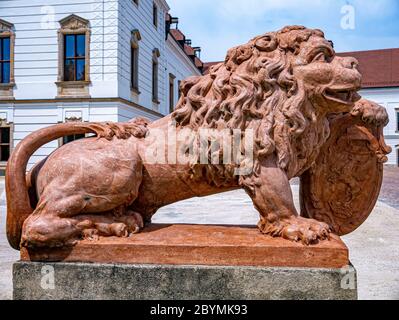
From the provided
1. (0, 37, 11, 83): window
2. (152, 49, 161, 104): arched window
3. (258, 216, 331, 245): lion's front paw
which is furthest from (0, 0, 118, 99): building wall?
(258, 216, 331, 245): lion's front paw

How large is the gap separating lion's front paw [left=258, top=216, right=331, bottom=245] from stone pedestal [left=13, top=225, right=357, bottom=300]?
0.10 ft

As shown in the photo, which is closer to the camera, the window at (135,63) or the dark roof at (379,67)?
the window at (135,63)

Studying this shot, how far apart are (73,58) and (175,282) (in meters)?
13.7

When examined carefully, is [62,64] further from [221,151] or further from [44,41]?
[221,151]

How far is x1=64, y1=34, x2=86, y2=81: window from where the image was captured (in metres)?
14.1

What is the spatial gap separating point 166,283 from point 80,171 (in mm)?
672

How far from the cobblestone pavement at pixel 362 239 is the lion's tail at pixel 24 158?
0.97 meters

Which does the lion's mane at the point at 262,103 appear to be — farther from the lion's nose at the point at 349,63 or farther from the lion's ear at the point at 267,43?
the lion's nose at the point at 349,63

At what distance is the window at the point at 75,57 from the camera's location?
14109 mm

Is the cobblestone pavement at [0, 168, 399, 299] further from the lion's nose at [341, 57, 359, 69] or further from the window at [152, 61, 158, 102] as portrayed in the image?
the window at [152, 61, 158, 102]

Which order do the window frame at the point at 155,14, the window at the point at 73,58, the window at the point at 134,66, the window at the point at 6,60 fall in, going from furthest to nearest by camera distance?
the window frame at the point at 155,14 → the window at the point at 134,66 → the window at the point at 6,60 → the window at the point at 73,58

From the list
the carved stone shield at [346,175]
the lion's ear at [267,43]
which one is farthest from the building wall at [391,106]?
the lion's ear at [267,43]
